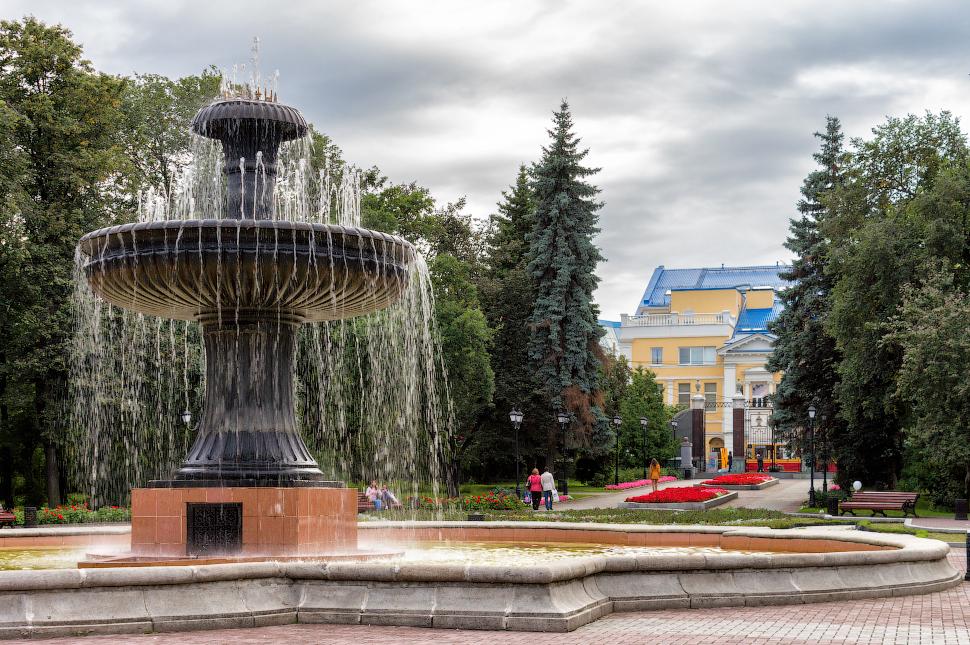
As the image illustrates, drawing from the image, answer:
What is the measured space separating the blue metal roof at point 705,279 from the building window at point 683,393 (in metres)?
9.03

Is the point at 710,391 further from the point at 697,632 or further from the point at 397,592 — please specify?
the point at 397,592

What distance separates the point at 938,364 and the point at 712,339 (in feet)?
175

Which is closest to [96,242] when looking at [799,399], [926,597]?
[926,597]

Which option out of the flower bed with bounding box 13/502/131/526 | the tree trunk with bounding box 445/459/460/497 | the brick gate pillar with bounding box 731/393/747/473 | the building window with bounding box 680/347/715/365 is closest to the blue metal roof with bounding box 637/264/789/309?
the building window with bounding box 680/347/715/365

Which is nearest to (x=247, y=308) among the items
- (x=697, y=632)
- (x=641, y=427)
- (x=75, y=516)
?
(x=697, y=632)

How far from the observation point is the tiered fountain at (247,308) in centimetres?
1204

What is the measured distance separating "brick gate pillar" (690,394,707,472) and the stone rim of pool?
54051mm

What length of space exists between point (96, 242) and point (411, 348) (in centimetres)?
2503

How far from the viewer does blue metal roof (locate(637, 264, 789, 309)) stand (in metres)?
88.1

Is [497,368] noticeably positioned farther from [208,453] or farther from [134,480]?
[208,453]

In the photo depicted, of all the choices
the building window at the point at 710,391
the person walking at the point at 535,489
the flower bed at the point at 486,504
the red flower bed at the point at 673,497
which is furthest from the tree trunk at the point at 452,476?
the building window at the point at 710,391

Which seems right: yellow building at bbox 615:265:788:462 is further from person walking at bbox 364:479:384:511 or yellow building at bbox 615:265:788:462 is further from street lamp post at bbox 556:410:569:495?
person walking at bbox 364:479:384:511

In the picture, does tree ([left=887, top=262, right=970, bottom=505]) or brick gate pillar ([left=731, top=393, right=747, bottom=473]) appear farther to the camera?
brick gate pillar ([left=731, top=393, right=747, bottom=473])

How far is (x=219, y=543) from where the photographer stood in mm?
12148
